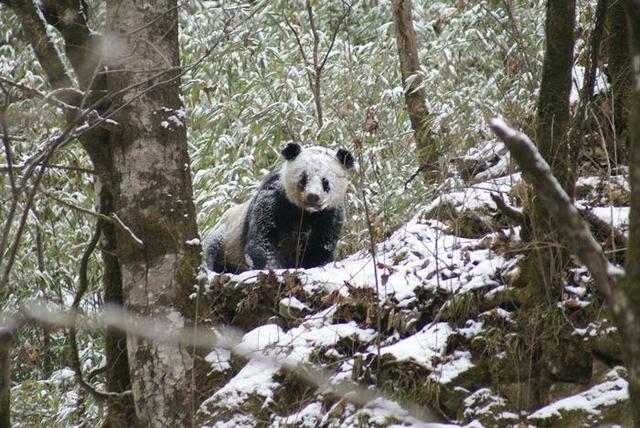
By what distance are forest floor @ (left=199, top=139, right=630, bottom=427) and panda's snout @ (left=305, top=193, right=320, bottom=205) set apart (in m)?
1.58

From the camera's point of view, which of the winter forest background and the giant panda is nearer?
the winter forest background

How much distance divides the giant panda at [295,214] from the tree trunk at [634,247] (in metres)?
5.05

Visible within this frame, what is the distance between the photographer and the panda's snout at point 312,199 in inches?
271

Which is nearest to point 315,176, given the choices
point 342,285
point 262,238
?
point 262,238

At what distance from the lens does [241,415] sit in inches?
177

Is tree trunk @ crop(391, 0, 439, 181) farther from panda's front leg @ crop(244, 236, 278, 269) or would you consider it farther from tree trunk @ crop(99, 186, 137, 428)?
tree trunk @ crop(99, 186, 137, 428)

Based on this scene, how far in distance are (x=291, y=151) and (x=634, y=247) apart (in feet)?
18.3

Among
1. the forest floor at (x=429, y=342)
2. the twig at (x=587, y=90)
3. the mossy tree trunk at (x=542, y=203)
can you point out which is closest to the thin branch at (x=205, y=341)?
the forest floor at (x=429, y=342)

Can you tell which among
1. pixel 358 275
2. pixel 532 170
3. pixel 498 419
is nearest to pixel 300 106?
pixel 358 275

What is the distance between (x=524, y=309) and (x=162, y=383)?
6.08 ft

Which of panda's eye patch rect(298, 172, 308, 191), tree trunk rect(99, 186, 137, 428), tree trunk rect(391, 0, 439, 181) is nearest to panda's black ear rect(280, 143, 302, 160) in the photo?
panda's eye patch rect(298, 172, 308, 191)

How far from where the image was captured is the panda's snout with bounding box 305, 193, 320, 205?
6891 mm

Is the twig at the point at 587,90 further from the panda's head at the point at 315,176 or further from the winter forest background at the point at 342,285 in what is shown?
the panda's head at the point at 315,176

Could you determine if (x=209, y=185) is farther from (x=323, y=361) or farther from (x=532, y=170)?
(x=532, y=170)
